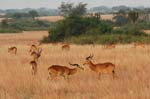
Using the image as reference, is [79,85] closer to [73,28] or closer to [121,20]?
[73,28]

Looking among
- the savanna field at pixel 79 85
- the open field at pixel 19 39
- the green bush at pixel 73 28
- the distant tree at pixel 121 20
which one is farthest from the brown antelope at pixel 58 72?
the distant tree at pixel 121 20

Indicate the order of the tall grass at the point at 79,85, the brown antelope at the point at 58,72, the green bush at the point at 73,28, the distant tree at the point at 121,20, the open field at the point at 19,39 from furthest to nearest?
1. the distant tree at the point at 121,20
2. the open field at the point at 19,39
3. the green bush at the point at 73,28
4. the brown antelope at the point at 58,72
5. the tall grass at the point at 79,85

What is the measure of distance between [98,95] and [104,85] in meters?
1.16

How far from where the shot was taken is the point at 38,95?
9680 mm

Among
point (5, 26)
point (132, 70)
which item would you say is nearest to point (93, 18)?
point (132, 70)

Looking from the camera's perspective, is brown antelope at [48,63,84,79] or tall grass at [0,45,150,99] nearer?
tall grass at [0,45,150,99]

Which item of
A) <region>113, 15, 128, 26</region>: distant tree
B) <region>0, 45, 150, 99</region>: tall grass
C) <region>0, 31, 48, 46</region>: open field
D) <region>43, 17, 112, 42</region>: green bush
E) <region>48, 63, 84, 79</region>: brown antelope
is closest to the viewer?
<region>0, 45, 150, 99</region>: tall grass

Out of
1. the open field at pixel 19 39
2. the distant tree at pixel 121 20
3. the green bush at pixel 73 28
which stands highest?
the green bush at pixel 73 28

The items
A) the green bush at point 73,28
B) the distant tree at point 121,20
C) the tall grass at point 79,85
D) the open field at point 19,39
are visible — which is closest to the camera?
the tall grass at point 79,85

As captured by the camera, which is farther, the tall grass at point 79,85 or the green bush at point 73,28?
the green bush at point 73,28

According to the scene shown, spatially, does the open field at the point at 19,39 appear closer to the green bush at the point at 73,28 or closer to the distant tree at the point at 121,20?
the green bush at the point at 73,28

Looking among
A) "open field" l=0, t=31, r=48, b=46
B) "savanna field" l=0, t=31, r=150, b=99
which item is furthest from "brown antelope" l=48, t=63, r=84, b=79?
"open field" l=0, t=31, r=48, b=46

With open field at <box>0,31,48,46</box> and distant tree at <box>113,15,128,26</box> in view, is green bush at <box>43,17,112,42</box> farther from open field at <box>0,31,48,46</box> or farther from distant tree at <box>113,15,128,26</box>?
distant tree at <box>113,15,128,26</box>

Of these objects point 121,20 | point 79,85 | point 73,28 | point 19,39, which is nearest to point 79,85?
point 79,85
